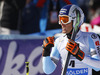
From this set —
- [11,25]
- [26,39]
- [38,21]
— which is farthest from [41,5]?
[26,39]

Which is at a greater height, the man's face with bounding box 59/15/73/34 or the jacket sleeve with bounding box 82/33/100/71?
the man's face with bounding box 59/15/73/34

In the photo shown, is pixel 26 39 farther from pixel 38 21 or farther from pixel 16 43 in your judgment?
pixel 38 21

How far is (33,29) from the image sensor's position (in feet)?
24.4

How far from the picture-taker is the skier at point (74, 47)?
3264 mm

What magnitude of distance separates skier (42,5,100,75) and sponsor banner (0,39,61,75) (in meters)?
0.69

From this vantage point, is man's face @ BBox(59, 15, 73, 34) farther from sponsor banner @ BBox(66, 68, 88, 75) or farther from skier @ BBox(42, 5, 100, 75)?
sponsor banner @ BBox(66, 68, 88, 75)

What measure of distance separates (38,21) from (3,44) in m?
3.42

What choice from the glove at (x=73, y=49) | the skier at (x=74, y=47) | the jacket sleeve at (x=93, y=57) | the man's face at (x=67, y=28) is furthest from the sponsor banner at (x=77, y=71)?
the man's face at (x=67, y=28)

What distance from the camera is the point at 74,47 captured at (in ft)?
10.4

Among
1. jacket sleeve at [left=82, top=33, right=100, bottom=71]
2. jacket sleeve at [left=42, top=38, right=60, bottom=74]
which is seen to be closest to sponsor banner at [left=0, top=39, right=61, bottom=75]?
jacket sleeve at [left=42, top=38, right=60, bottom=74]

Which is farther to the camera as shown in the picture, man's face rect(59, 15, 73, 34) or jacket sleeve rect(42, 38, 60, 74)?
jacket sleeve rect(42, 38, 60, 74)

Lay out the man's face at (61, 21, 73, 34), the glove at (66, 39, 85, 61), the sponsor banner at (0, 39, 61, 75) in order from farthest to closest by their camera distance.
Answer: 1. the sponsor banner at (0, 39, 61, 75)
2. the man's face at (61, 21, 73, 34)
3. the glove at (66, 39, 85, 61)

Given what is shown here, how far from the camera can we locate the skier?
3264 millimetres

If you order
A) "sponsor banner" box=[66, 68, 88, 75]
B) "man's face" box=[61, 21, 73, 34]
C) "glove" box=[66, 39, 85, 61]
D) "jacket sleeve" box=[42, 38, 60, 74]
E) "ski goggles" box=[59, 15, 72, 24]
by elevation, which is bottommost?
"sponsor banner" box=[66, 68, 88, 75]
